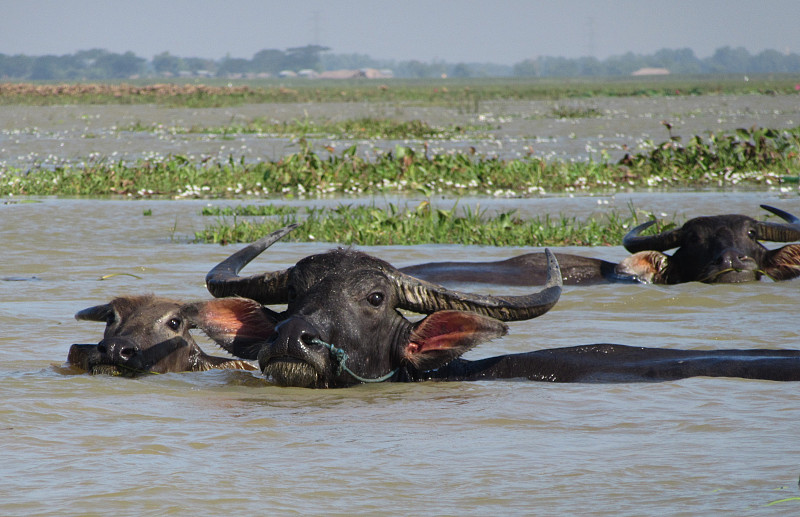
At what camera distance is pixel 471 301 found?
4887 millimetres

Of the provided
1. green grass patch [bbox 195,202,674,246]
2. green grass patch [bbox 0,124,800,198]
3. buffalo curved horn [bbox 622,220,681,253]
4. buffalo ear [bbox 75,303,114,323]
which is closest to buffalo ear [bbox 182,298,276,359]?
buffalo ear [bbox 75,303,114,323]

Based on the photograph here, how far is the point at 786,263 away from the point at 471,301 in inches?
157

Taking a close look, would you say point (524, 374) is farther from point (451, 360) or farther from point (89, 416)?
point (89, 416)

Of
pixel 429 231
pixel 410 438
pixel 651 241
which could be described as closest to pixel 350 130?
pixel 429 231

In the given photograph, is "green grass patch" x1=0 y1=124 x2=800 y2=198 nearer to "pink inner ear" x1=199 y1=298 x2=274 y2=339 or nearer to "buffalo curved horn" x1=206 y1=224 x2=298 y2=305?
"buffalo curved horn" x1=206 y1=224 x2=298 y2=305

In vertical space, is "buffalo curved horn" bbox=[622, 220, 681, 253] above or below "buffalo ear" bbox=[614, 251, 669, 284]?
above

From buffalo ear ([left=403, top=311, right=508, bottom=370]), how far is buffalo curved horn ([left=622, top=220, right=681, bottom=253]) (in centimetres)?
391

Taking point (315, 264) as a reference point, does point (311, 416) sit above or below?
below

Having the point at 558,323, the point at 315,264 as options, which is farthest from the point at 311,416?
the point at 558,323

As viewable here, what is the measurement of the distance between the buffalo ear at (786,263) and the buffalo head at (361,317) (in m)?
3.52

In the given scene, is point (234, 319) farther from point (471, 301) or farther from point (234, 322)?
point (471, 301)

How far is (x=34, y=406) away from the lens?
4.43 meters

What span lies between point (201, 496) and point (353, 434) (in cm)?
92

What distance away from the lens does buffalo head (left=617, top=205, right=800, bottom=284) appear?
7945mm
